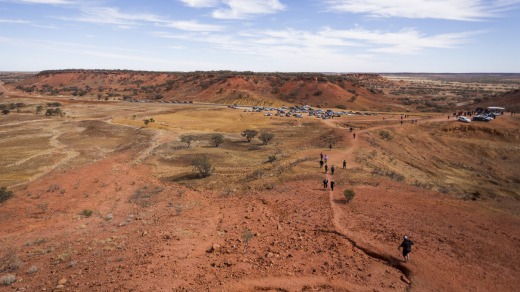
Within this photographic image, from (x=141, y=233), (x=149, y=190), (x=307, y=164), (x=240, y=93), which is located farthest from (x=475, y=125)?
(x=240, y=93)

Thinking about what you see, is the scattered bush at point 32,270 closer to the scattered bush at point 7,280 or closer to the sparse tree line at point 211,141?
the scattered bush at point 7,280

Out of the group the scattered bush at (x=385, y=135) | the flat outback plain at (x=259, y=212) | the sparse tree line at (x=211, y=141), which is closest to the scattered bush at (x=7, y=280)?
the flat outback plain at (x=259, y=212)

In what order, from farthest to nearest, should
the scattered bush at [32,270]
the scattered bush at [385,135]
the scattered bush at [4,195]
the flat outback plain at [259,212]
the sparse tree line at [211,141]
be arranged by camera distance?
the scattered bush at [385,135] < the sparse tree line at [211,141] < the scattered bush at [4,195] < the scattered bush at [32,270] < the flat outback plain at [259,212]

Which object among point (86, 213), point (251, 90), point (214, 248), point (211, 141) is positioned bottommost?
point (211, 141)

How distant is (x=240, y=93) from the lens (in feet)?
391

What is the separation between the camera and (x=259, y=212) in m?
21.1

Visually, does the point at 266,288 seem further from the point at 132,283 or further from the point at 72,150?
the point at 72,150

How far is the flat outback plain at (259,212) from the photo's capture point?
45.9ft

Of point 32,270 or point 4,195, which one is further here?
point 4,195

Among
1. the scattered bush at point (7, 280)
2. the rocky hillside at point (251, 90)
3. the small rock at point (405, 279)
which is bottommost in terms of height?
the small rock at point (405, 279)

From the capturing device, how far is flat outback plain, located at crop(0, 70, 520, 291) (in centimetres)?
1398

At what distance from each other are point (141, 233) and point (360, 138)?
34.5m

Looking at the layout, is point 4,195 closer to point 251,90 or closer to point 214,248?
point 214,248

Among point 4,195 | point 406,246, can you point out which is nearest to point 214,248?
point 406,246
